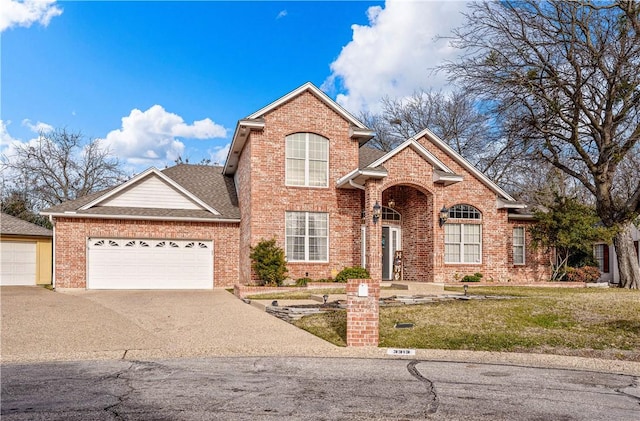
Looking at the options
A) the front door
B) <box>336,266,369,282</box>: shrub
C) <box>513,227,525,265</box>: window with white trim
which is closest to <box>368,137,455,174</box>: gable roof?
the front door

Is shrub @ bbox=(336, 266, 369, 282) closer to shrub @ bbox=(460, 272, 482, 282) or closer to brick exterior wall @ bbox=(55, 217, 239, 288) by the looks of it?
shrub @ bbox=(460, 272, 482, 282)

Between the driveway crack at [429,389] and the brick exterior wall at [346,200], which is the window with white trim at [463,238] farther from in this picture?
the driveway crack at [429,389]

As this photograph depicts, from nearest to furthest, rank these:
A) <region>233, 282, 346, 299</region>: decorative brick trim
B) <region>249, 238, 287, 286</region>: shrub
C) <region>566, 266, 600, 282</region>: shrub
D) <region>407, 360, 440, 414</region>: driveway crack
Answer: <region>407, 360, 440, 414</region>: driveway crack, <region>233, 282, 346, 299</region>: decorative brick trim, <region>249, 238, 287, 286</region>: shrub, <region>566, 266, 600, 282</region>: shrub

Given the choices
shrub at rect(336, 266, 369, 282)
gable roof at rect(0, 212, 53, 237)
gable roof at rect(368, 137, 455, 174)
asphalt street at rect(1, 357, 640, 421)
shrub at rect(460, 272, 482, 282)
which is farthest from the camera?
gable roof at rect(0, 212, 53, 237)

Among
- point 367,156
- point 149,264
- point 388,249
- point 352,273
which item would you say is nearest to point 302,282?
point 352,273

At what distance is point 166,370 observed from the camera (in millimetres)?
7758

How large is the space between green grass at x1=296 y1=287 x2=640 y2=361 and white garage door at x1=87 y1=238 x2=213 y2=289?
10.6 meters

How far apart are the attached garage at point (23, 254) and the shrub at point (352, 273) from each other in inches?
576

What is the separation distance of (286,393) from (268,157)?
50.6 ft

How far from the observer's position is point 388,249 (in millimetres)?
22297

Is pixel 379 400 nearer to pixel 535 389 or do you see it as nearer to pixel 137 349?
pixel 535 389

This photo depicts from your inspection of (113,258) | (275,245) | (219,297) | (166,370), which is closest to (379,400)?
(166,370)

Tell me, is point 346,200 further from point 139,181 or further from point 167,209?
point 139,181

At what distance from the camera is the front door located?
22219 millimetres
